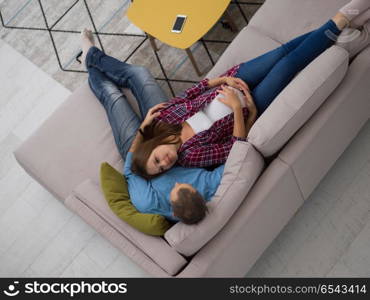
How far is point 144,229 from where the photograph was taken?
225cm

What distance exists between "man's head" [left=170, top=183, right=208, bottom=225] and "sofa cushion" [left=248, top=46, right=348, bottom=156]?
1.24 ft

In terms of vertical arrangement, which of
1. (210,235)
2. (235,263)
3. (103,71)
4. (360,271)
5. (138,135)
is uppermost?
(103,71)

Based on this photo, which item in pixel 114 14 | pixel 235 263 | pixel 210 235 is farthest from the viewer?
pixel 114 14

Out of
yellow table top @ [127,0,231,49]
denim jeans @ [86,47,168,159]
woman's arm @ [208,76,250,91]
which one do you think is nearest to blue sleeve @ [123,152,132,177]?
denim jeans @ [86,47,168,159]

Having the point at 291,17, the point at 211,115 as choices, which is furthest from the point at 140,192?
the point at 291,17

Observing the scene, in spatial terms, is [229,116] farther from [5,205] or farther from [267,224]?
[5,205]

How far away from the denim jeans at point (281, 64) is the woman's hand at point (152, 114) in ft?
1.46

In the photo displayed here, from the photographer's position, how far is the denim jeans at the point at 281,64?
2346 mm

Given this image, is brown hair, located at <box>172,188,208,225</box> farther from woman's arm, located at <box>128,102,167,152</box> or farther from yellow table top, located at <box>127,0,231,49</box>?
yellow table top, located at <box>127,0,231,49</box>

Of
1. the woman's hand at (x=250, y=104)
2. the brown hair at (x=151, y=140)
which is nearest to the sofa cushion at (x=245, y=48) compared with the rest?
the woman's hand at (x=250, y=104)

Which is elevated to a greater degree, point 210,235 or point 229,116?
point 229,116

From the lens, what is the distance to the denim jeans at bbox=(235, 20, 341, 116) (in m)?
2.35

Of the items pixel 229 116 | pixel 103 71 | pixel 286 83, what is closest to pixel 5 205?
pixel 103 71

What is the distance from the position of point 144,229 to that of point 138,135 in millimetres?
541
